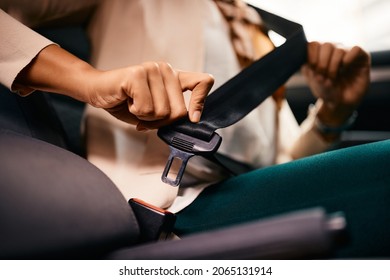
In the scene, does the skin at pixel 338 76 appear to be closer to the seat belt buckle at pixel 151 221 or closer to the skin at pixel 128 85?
the skin at pixel 128 85

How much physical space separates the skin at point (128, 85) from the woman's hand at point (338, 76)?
38 cm

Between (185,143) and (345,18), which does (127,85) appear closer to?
(185,143)

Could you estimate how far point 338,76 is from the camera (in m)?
0.83

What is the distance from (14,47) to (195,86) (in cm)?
27

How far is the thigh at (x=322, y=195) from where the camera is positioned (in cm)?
50

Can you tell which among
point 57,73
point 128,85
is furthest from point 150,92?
point 57,73

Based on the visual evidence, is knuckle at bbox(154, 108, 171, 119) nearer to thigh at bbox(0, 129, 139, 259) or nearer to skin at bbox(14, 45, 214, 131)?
skin at bbox(14, 45, 214, 131)

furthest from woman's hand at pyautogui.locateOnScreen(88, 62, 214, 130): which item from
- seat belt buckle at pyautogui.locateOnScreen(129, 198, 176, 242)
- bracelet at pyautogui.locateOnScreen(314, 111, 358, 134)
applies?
bracelet at pyautogui.locateOnScreen(314, 111, 358, 134)

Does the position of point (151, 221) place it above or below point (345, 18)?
below

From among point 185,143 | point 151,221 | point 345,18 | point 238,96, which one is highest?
point 345,18

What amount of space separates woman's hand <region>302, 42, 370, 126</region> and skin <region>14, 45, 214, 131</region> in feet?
1.26

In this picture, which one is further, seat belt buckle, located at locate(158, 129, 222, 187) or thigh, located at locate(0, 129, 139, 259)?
seat belt buckle, located at locate(158, 129, 222, 187)

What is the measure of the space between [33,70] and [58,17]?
0.21 m

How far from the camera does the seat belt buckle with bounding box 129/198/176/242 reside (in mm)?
498
